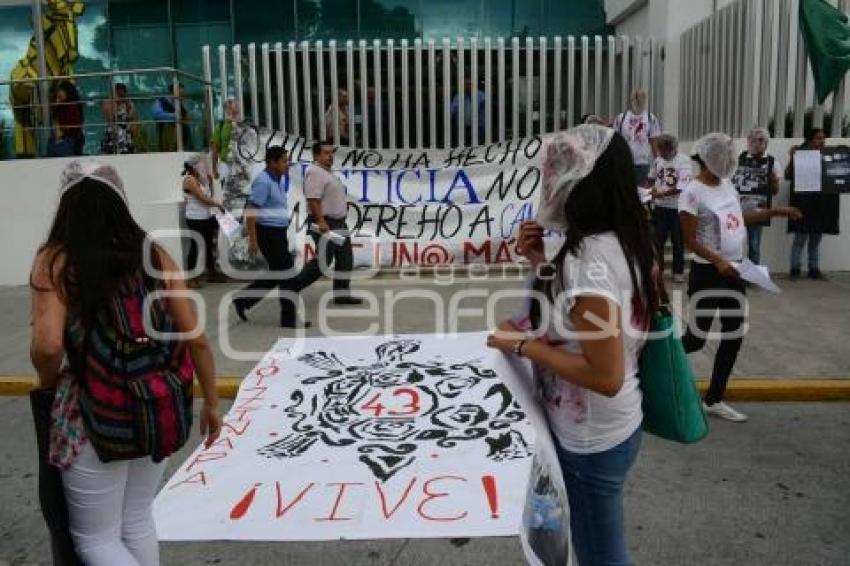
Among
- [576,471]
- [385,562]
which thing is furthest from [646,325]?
[385,562]

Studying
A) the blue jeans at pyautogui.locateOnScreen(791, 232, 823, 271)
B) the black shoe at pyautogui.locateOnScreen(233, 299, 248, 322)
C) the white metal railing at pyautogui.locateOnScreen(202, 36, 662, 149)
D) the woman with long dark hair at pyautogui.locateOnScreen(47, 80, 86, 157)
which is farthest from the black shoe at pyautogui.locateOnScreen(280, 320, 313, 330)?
the blue jeans at pyautogui.locateOnScreen(791, 232, 823, 271)

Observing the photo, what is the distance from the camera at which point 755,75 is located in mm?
10273

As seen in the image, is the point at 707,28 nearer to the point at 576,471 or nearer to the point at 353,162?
the point at 353,162

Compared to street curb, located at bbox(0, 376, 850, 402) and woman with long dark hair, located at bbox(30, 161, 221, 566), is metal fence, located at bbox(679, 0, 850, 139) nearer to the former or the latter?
street curb, located at bbox(0, 376, 850, 402)

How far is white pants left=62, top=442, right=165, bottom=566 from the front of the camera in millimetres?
2502

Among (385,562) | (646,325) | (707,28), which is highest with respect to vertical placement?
(707,28)

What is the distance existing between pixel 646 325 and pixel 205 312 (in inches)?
270

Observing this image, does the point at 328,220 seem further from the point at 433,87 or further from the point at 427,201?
the point at 433,87

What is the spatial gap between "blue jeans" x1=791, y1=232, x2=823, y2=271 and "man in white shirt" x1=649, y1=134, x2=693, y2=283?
1.26 m

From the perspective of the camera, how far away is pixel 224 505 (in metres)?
4.05

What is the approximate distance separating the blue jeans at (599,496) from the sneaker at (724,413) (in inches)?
120

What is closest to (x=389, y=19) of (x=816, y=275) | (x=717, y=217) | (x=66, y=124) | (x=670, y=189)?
(x=66, y=124)

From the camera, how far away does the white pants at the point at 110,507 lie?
2.50m

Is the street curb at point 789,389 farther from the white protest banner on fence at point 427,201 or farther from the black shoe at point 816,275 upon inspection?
the white protest banner on fence at point 427,201
